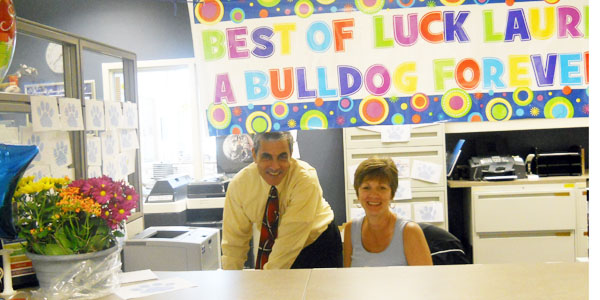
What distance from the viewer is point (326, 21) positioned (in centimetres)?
211

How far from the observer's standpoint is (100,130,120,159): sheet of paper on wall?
2.50 m

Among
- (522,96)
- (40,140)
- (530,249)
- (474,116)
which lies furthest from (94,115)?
(530,249)

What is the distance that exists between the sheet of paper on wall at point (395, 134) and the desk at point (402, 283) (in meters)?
2.75

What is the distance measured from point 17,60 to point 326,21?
4.44 m

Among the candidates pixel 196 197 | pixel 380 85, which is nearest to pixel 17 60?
pixel 196 197

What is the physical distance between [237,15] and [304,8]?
28 centimetres

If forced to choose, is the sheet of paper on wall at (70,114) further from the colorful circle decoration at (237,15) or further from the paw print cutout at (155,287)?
the paw print cutout at (155,287)

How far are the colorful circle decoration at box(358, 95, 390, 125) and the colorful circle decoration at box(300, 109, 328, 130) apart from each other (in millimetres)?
157

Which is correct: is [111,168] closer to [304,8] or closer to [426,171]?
[304,8]

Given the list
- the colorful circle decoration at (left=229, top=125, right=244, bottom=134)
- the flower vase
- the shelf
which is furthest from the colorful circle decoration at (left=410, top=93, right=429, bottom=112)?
the shelf

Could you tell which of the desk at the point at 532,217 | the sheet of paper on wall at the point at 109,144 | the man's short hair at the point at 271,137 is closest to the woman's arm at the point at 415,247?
the man's short hair at the point at 271,137

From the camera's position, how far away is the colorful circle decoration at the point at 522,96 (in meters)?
2.08

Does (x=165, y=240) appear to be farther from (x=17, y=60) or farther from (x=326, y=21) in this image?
(x=17, y=60)

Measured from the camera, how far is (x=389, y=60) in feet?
6.87
